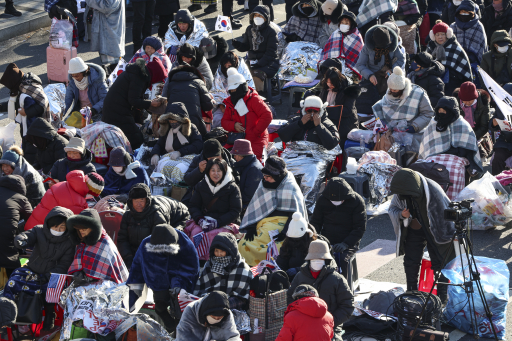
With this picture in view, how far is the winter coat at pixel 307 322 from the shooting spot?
5.88 metres

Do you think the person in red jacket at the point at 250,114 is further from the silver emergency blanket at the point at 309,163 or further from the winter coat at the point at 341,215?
the winter coat at the point at 341,215

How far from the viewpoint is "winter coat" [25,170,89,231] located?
819 centimetres

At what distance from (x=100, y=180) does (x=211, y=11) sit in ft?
30.2

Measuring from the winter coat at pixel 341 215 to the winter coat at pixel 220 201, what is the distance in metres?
1.03

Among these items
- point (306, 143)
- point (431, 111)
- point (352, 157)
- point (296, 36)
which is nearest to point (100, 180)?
point (306, 143)

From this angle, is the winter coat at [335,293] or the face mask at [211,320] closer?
the face mask at [211,320]

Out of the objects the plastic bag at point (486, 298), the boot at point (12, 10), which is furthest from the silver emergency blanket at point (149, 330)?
the boot at point (12, 10)

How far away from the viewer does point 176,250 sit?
23.4ft

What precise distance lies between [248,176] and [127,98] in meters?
2.67

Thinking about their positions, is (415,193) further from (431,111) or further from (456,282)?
(431,111)

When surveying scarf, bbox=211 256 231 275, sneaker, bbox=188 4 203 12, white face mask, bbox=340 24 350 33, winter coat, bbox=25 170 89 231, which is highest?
white face mask, bbox=340 24 350 33

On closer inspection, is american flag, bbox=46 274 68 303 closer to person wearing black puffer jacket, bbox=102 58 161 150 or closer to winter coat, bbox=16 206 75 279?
winter coat, bbox=16 206 75 279

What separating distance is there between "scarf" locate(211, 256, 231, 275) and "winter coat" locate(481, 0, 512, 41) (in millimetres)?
8830

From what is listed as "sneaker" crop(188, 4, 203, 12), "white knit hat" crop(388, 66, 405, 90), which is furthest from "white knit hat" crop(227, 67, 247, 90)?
"sneaker" crop(188, 4, 203, 12)
